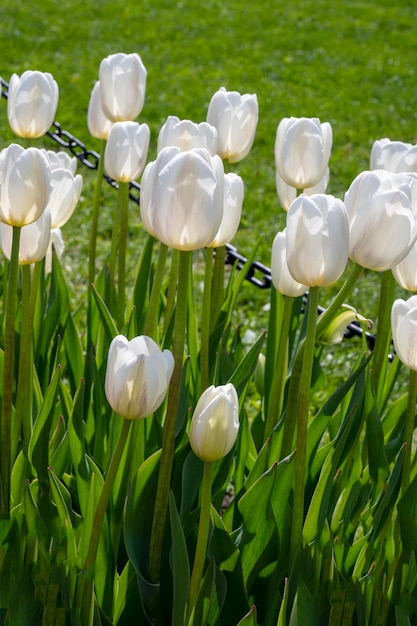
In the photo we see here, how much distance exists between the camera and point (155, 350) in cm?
124

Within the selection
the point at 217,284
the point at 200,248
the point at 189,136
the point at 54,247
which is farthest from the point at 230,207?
the point at 54,247

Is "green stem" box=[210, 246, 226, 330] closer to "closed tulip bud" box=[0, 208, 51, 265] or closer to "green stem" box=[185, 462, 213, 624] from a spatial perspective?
"closed tulip bud" box=[0, 208, 51, 265]

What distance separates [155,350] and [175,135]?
0.49 m

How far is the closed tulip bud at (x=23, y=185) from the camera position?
1.34 metres

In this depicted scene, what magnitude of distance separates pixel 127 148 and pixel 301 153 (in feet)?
1.23

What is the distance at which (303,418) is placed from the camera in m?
1.32

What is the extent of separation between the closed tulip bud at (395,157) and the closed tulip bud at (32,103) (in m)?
0.70

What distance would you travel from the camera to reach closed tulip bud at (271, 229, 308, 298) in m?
1.59

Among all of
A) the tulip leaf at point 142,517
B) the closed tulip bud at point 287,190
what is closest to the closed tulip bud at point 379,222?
the tulip leaf at point 142,517

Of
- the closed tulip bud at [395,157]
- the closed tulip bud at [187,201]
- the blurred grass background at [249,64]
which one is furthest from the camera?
the blurred grass background at [249,64]

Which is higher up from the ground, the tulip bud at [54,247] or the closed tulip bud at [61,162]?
the closed tulip bud at [61,162]

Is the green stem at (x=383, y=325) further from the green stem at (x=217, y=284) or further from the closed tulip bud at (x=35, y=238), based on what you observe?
the closed tulip bud at (x=35, y=238)

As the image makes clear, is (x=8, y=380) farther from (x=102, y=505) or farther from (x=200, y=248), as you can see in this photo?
(x=200, y=248)

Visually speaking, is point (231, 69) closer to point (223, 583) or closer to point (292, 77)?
point (292, 77)
